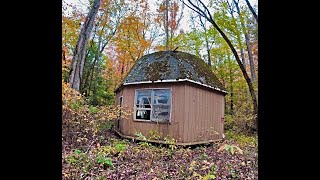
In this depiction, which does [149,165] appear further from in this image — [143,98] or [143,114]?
[143,98]

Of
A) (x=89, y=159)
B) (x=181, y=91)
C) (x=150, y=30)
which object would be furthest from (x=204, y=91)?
(x=150, y=30)

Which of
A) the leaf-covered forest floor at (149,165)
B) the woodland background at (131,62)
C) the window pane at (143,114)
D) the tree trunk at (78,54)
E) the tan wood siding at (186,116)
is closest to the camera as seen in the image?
the leaf-covered forest floor at (149,165)

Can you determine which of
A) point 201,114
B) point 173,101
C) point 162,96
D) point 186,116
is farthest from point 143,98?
point 201,114

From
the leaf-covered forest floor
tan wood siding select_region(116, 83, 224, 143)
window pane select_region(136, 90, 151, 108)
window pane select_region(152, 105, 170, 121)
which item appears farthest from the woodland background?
window pane select_region(136, 90, 151, 108)

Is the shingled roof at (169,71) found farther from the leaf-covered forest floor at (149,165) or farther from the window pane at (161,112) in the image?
the leaf-covered forest floor at (149,165)

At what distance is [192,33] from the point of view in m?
15.7

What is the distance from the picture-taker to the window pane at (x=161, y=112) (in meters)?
7.71

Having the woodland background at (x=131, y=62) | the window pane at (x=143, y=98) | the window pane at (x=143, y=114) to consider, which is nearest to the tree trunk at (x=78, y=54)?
the woodland background at (x=131, y=62)

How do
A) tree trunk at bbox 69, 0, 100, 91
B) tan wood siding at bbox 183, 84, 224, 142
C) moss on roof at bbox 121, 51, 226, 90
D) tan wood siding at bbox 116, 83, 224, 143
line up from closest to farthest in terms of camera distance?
tree trunk at bbox 69, 0, 100, 91
tan wood siding at bbox 116, 83, 224, 143
tan wood siding at bbox 183, 84, 224, 142
moss on roof at bbox 121, 51, 226, 90

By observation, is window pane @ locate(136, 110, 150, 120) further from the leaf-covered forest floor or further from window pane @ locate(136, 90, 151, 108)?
the leaf-covered forest floor

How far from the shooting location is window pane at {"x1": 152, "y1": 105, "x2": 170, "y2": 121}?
7.71 m
